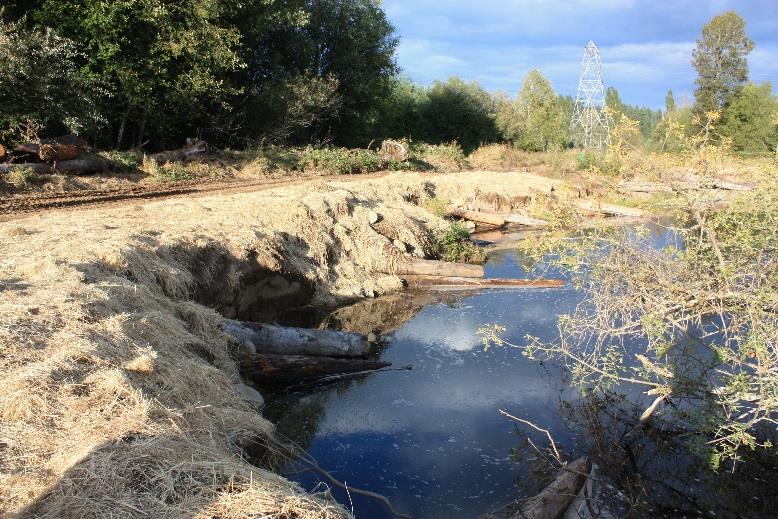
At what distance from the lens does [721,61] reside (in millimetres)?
43281

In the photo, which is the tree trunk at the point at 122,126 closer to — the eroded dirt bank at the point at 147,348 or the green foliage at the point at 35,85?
the green foliage at the point at 35,85

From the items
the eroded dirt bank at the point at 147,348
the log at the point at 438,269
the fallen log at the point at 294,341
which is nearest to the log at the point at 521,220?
the log at the point at 438,269

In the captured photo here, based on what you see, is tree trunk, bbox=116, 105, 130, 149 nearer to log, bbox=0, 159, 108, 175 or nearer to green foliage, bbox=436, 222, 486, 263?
log, bbox=0, 159, 108, 175

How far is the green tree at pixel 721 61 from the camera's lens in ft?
140

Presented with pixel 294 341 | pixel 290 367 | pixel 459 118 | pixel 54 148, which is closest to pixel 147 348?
pixel 290 367

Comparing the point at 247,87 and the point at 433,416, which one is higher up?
the point at 247,87

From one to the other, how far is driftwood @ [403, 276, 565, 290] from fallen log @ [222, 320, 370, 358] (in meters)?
4.12

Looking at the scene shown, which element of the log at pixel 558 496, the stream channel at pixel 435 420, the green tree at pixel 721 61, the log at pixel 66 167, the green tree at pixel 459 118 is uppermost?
the green tree at pixel 721 61

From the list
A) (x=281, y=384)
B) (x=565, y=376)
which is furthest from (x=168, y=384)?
(x=565, y=376)

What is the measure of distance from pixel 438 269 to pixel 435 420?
6015 millimetres

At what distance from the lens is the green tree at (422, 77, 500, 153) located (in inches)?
1496

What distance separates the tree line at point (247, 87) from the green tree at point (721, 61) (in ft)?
4.80

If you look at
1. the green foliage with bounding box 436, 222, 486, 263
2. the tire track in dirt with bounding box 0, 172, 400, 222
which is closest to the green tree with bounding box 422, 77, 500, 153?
the tire track in dirt with bounding box 0, 172, 400, 222

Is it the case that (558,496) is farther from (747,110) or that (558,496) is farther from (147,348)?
(747,110)
